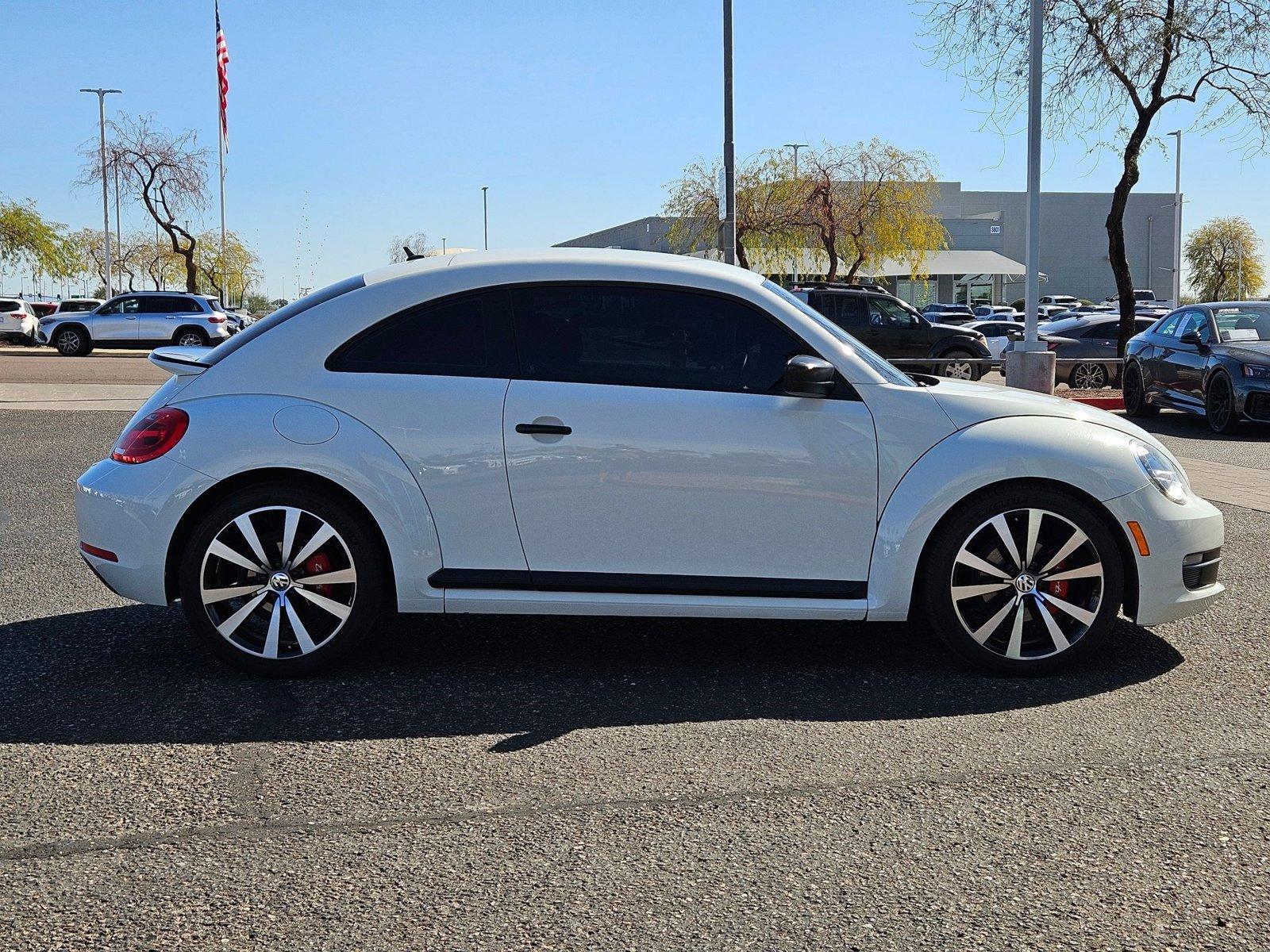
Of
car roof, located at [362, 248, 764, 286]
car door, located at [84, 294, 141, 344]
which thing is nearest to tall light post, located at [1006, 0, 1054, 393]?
car roof, located at [362, 248, 764, 286]

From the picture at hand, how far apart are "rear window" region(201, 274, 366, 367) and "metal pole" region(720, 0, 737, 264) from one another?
15.8 metres

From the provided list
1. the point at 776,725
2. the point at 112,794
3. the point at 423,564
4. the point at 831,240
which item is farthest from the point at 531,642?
the point at 831,240

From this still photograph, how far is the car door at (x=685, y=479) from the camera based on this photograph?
4754 mm

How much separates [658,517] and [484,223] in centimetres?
10020

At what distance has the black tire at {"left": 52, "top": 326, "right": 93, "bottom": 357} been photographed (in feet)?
113

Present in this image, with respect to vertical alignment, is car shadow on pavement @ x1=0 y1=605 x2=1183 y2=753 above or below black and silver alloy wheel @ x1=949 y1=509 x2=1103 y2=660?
below

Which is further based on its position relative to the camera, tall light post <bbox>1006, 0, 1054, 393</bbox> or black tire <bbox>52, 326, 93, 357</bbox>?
black tire <bbox>52, 326, 93, 357</bbox>

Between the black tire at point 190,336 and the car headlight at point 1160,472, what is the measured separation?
3333 centimetres

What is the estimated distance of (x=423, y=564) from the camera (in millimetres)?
4805

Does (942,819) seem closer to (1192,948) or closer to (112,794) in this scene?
(1192,948)

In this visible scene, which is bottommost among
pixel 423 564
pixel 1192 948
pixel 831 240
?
pixel 1192 948

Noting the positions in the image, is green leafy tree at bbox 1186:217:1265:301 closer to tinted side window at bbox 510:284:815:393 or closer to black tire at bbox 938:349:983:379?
black tire at bbox 938:349:983:379

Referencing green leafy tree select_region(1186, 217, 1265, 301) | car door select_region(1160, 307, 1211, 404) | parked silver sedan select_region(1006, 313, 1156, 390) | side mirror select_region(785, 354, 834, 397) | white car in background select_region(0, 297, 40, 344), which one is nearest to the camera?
side mirror select_region(785, 354, 834, 397)

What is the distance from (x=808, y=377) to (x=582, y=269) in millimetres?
977
